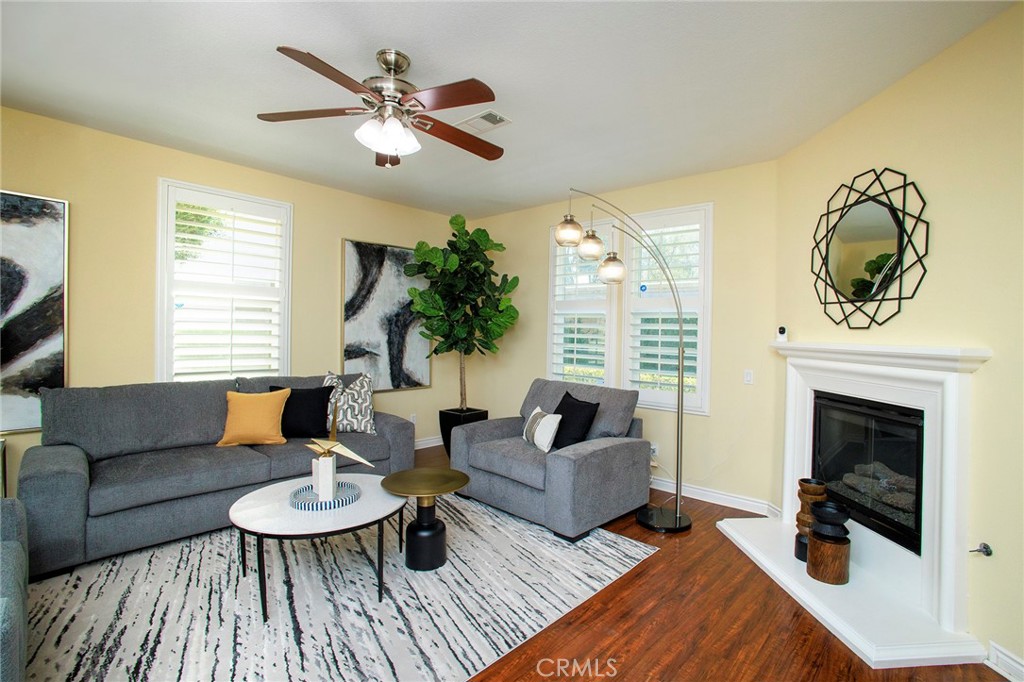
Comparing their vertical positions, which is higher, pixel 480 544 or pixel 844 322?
pixel 844 322

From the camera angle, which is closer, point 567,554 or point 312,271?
point 567,554

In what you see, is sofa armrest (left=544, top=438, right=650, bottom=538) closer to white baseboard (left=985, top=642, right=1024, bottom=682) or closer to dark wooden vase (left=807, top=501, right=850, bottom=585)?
dark wooden vase (left=807, top=501, right=850, bottom=585)

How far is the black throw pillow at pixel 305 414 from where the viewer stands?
370 cm

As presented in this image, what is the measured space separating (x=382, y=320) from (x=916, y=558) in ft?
14.8

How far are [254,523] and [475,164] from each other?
2957 millimetres

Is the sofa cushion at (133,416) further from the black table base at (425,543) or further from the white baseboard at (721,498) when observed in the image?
the white baseboard at (721,498)

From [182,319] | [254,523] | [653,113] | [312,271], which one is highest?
[653,113]

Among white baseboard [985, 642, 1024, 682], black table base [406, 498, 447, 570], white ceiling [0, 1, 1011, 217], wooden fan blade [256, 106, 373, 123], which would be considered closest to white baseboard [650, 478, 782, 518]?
white baseboard [985, 642, 1024, 682]

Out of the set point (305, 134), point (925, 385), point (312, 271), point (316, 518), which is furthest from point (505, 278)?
point (925, 385)

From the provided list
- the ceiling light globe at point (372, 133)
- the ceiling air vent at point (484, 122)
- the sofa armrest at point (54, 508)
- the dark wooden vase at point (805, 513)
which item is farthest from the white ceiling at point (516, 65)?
the dark wooden vase at point (805, 513)

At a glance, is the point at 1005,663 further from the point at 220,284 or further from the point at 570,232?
the point at 220,284

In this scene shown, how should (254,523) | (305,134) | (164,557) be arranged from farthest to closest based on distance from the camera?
(305,134)
(164,557)
(254,523)

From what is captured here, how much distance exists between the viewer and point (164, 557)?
2.77 meters

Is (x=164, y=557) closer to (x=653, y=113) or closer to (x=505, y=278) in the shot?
(x=505, y=278)
